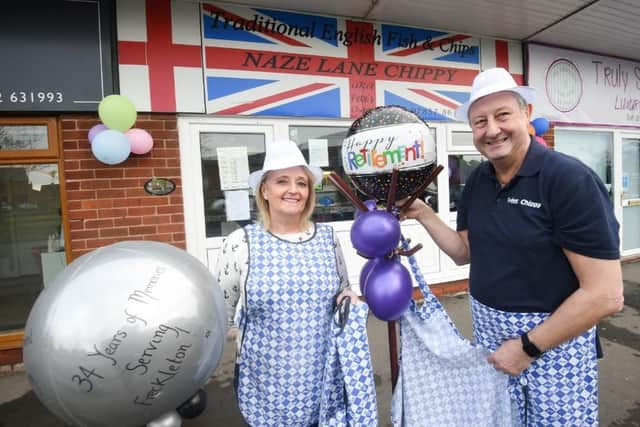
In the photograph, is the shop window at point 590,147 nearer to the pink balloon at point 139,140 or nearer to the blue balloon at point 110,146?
the pink balloon at point 139,140

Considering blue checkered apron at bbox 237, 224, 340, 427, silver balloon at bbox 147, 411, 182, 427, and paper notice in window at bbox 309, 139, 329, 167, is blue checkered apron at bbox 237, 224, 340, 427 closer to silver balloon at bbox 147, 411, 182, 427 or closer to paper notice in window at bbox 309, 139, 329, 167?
silver balloon at bbox 147, 411, 182, 427

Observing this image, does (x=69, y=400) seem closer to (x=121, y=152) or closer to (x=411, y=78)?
(x=121, y=152)

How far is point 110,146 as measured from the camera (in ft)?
9.43

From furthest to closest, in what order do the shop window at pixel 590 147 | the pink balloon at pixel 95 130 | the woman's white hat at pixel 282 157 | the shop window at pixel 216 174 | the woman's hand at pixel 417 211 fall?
the shop window at pixel 590 147 < the shop window at pixel 216 174 < the pink balloon at pixel 95 130 < the woman's hand at pixel 417 211 < the woman's white hat at pixel 282 157

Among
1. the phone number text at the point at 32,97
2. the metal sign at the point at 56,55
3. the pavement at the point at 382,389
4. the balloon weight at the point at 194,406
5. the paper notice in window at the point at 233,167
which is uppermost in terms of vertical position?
the metal sign at the point at 56,55

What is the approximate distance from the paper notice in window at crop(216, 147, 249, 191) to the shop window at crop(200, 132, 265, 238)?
0.10ft

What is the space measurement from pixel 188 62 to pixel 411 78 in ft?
7.72

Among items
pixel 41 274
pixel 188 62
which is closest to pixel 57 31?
pixel 188 62

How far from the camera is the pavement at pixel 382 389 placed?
2.40 m

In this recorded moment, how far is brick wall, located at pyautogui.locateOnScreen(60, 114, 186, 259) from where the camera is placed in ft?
10.2

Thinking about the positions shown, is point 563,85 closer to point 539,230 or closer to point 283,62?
point 283,62

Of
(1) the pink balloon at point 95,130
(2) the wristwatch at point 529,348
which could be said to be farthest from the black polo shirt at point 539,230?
(1) the pink balloon at point 95,130

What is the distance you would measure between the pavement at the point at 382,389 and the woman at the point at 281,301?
1.17 m

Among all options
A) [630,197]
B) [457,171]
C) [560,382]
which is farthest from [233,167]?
[630,197]
